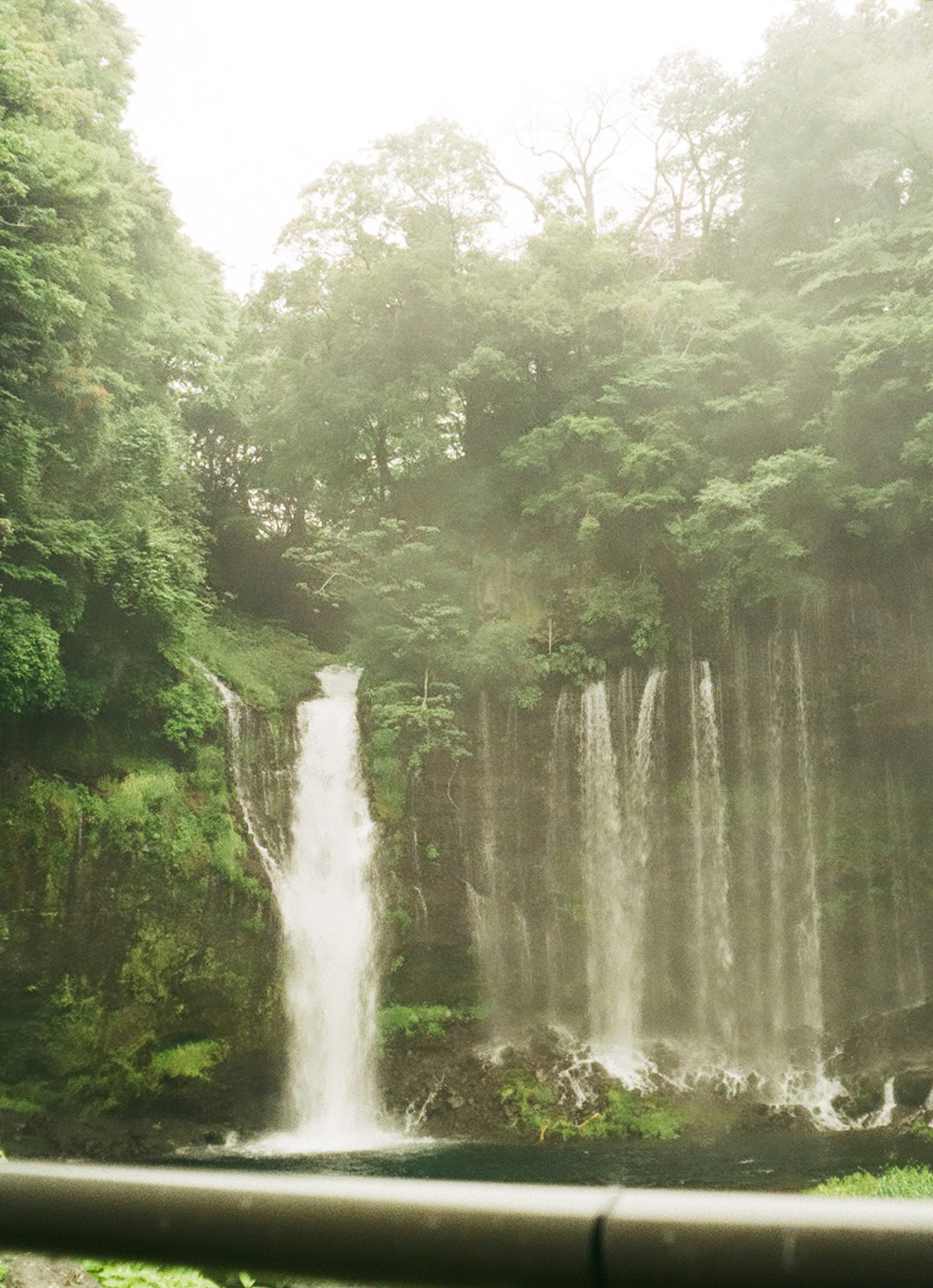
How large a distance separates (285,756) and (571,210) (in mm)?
11775

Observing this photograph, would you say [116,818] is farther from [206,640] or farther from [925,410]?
[925,410]

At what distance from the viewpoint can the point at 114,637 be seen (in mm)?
13492

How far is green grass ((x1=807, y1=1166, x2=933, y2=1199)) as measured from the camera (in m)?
7.89

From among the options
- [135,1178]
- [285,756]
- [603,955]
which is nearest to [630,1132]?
[603,955]

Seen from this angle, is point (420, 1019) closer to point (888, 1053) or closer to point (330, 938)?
point (330, 938)

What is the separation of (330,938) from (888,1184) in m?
7.70

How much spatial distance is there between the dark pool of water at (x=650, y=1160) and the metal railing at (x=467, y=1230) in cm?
1023

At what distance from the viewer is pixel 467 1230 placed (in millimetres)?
721

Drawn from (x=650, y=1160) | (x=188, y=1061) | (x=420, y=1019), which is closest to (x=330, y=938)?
(x=420, y=1019)

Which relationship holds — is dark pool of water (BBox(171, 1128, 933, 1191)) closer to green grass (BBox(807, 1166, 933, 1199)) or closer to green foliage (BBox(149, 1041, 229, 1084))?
green grass (BBox(807, 1166, 933, 1199))

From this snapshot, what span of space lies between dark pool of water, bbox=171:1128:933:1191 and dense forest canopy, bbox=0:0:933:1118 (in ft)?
9.31

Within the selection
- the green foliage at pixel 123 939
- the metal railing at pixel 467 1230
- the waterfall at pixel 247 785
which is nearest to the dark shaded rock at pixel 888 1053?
the green foliage at pixel 123 939

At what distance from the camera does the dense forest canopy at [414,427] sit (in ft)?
40.4

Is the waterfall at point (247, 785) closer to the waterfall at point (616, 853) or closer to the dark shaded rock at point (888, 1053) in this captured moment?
the waterfall at point (616, 853)
